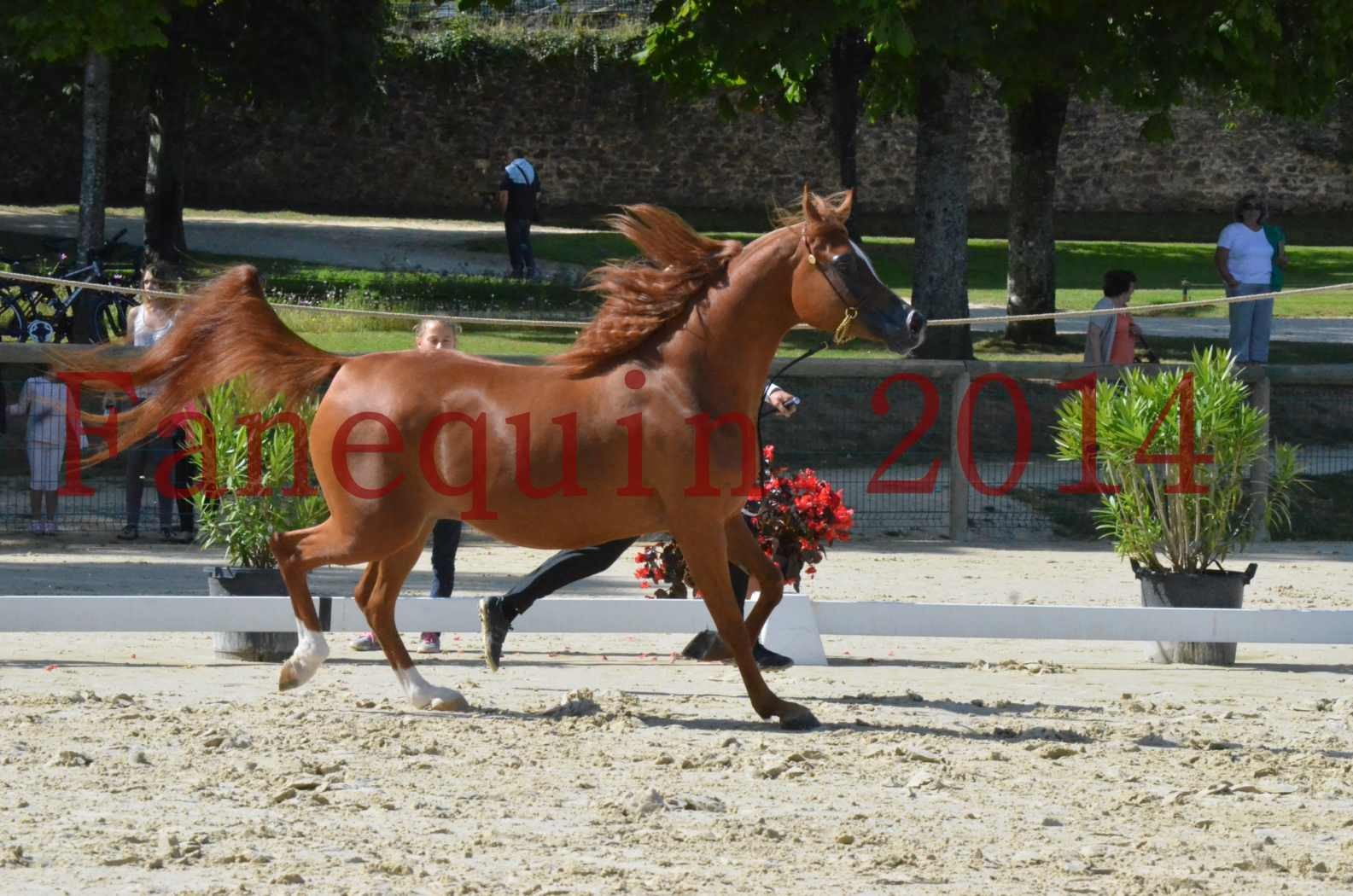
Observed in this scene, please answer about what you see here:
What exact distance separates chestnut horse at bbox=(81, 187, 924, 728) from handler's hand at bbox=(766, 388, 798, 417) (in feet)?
2.68

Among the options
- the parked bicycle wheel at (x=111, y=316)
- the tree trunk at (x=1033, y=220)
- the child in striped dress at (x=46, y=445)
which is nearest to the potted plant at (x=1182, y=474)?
the child in striped dress at (x=46, y=445)

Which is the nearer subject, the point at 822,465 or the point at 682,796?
the point at 682,796

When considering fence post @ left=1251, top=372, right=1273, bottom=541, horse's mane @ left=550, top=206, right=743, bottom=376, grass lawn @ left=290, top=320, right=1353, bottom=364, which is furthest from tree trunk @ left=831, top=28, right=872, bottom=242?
horse's mane @ left=550, top=206, right=743, bottom=376

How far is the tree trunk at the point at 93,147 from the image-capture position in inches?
837

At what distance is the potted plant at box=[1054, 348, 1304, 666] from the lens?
340 inches

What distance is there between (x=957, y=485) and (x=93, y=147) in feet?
41.0

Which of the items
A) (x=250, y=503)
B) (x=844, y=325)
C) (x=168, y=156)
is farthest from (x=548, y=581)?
(x=168, y=156)

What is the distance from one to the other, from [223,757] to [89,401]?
302 inches

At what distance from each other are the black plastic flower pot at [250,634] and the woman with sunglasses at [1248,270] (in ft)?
34.3

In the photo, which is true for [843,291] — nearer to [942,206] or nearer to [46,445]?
[46,445]

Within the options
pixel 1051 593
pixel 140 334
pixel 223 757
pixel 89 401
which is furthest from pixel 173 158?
pixel 223 757

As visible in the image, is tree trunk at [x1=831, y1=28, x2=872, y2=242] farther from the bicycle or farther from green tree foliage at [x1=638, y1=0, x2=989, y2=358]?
the bicycle

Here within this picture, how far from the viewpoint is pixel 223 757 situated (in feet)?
20.2

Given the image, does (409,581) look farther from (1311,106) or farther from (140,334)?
(1311,106)
